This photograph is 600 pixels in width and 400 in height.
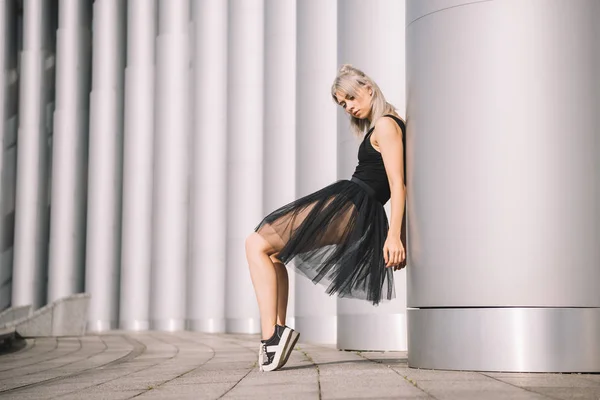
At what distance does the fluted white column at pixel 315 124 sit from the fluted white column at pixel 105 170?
11453 mm

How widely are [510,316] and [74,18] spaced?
806 inches

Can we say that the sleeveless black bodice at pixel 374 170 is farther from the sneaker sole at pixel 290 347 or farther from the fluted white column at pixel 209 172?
the fluted white column at pixel 209 172

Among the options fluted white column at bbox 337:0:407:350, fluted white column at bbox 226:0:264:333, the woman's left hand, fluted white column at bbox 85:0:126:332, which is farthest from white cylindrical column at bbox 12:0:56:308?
the woman's left hand

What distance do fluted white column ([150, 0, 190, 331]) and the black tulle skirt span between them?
14110 millimetres

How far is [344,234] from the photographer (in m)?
5.78

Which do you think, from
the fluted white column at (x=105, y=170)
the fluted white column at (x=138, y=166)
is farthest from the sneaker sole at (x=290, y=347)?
the fluted white column at (x=105, y=170)

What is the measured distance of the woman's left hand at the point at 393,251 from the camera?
5496 millimetres

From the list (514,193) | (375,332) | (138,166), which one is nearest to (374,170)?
(514,193)

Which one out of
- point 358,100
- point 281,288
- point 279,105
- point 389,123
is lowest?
point 281,288

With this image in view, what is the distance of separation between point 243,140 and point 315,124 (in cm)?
563

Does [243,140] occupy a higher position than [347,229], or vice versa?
[243,140]

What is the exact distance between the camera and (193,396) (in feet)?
13.1

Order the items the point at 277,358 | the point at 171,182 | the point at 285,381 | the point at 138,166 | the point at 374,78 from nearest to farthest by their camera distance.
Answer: the point at 285,381 → the point at 277,358 → the point at 374,78 → the point at 171,182 → the point at 138,166

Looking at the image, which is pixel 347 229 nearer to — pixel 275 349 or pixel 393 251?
pixel 393 251
